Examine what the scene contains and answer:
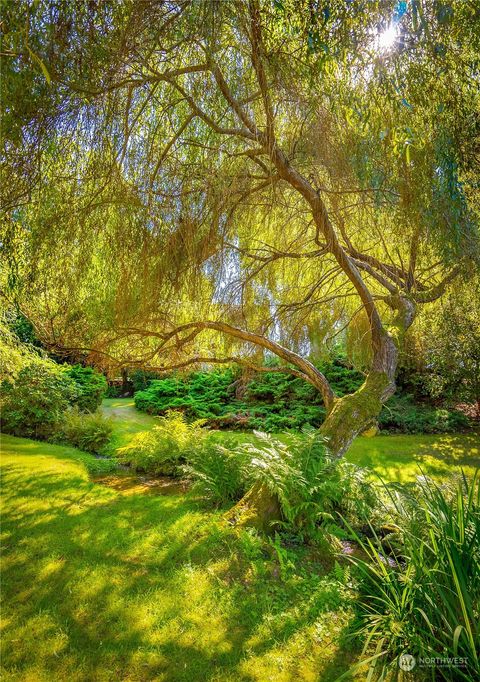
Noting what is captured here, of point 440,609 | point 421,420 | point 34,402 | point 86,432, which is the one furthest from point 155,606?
point 421,420

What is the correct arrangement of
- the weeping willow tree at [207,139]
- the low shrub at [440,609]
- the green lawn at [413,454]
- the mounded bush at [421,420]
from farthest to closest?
the mounded bush at [421,420] < the green lawn at [413,454] < the weeping willow tree at [207,139] < the low shrub at [440,609]

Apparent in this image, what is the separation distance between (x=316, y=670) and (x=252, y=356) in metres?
3.39

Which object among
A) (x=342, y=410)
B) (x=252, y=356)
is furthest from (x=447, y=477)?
(x=252, y=356)

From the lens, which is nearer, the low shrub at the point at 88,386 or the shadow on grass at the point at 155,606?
the shadow on grass at the point at 155,606

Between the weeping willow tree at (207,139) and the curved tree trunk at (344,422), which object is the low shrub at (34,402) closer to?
the weeping willow tree at (207,139)

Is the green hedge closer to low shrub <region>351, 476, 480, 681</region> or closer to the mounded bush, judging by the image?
the mounded bush

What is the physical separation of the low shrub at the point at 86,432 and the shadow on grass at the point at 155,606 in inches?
152

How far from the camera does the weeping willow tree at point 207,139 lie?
6.25ft

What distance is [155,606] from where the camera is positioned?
2.36 meters

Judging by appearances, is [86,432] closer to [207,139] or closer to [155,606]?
[155,606]

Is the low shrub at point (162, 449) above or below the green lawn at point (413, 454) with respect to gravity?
below

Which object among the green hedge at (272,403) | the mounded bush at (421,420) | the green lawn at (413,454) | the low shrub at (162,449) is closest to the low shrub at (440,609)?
the green lawn at (413,454)

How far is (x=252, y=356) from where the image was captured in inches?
197

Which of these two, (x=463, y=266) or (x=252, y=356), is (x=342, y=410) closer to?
(x=252, y=356)
